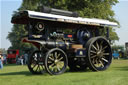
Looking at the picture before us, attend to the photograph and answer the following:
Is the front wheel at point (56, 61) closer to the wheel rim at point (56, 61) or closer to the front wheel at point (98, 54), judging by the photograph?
the wheel rim at point (56, 61)

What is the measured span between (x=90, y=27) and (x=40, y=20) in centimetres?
316

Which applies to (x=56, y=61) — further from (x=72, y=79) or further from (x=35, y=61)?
(x=72, y=79)

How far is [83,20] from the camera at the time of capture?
10031 millimetres

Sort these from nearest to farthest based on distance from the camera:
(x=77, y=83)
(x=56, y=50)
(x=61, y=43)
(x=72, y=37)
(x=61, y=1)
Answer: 1. (x=77, y=83)
2. (x=56, y=50)
3. (x=61, y=43)
4. (x=72, y=37)
5. (x=61, y=1)

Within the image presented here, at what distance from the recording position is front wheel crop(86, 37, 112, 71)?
9.78 metres

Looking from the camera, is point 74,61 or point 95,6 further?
point 95,6

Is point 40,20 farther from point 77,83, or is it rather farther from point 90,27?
point 77,83

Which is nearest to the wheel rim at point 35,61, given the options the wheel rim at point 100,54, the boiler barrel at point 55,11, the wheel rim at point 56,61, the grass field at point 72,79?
the wheel rim at point 56,61

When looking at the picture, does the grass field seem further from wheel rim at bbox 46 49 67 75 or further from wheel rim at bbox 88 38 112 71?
wheel rim at bbox 88 38 112 71

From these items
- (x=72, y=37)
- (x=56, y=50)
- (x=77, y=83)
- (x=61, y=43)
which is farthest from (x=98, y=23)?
(x=77, y=83)

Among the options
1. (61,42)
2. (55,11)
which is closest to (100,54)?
(61,42)

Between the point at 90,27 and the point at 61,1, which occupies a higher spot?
the point at 61,1

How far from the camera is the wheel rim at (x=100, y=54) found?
401 inches

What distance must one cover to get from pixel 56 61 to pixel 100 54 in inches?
103
